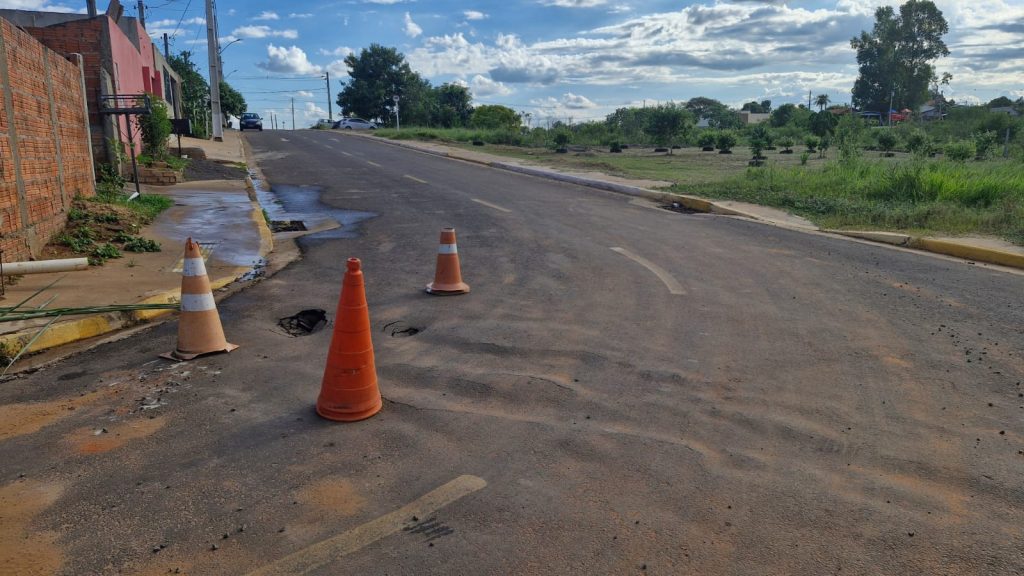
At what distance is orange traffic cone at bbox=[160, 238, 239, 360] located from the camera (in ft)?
17.3

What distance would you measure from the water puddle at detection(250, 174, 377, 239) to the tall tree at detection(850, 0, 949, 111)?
3607 inches

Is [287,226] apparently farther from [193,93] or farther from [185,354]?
[193,93]

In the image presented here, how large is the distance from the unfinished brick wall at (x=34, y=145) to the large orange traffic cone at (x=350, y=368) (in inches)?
182

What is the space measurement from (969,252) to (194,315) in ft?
30.9

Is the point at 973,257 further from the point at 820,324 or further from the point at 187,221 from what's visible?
the point at 187,221

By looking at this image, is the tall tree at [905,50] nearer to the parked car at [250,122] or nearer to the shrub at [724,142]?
the shrub at [724,142]

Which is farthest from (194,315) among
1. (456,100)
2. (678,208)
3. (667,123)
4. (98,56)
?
(456,100)

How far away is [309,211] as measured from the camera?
45.1ft

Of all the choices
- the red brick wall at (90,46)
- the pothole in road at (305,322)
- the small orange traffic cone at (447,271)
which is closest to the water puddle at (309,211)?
the red brick wall at (90,46)

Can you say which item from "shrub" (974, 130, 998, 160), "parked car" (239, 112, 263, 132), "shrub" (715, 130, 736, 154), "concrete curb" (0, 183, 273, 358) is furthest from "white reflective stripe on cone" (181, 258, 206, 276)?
"parked car" (239, 112, 263, 132)

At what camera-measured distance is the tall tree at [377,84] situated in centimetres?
8144

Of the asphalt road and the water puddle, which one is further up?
the water puddle

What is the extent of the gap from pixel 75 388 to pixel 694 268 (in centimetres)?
623

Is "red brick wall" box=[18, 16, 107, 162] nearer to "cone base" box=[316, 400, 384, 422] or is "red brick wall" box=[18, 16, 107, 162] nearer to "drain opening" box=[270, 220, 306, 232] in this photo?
"drain opening" box=[270, 220, 306, 232]
